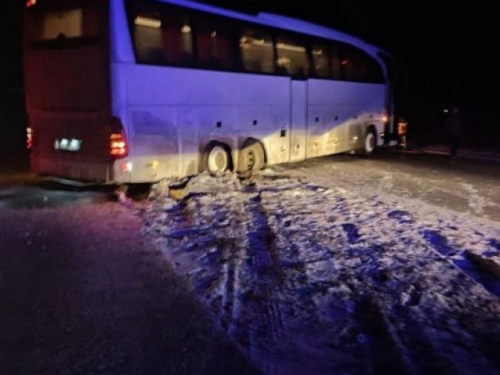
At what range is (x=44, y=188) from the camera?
11.4 m

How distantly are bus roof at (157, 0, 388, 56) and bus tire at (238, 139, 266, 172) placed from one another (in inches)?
106

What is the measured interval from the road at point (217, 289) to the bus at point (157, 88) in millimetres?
1137

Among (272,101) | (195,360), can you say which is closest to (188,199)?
(272,101)

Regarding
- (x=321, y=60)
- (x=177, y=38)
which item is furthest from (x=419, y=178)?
(x=177, y=38)

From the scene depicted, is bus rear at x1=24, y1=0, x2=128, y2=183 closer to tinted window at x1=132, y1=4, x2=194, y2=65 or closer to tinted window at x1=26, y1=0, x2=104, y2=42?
tinted window at x1=26, y1=0, x2=104, y2=42

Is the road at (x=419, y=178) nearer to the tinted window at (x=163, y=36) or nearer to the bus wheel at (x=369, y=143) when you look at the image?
the bus wheel at (x=369, y=143)

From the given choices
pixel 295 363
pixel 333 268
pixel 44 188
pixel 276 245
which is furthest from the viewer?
pixel 44 188

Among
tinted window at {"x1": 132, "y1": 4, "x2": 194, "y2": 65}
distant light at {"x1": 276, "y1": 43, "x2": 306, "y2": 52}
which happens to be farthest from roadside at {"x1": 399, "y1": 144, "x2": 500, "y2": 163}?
tinted window at {"x1": 132, "y1": 4, "x2": 194, "y2": 65}

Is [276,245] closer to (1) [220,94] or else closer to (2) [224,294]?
(2) [224,294]

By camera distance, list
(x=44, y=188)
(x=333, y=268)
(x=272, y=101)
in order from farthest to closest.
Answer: (x=272, y=101)
(x=44, y=188)
(x=333, y=268)

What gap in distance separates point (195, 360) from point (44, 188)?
322 inches

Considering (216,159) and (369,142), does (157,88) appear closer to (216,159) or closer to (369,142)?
(216,159)

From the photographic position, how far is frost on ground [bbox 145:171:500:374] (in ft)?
14.3

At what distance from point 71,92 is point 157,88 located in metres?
1.51
